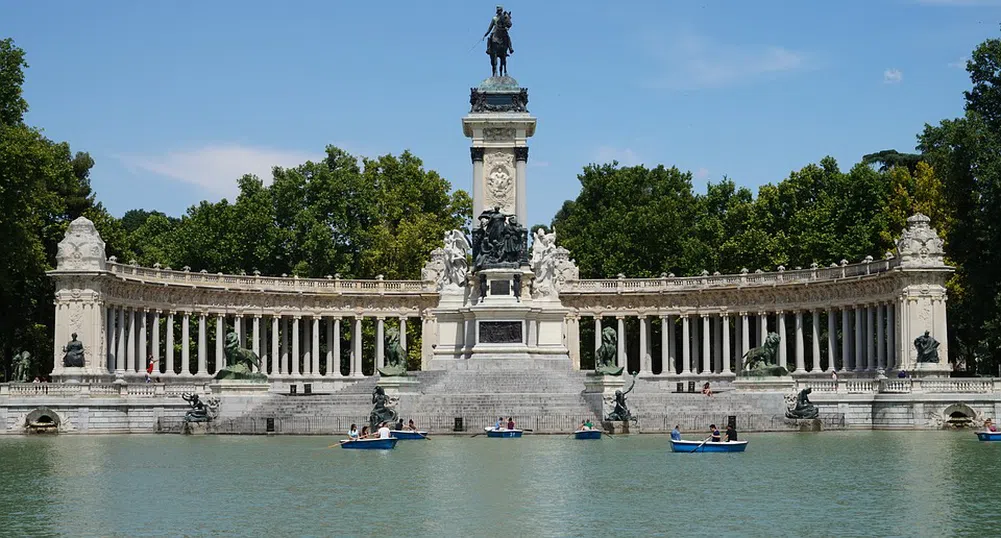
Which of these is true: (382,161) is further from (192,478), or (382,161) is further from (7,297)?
(192,478)

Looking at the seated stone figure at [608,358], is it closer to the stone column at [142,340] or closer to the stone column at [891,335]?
the stone column at [891,335]

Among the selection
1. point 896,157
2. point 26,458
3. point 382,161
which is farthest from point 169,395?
point 896,157

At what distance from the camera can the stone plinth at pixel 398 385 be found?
61513 mm

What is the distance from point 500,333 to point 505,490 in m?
39.5

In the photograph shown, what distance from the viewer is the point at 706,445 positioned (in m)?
45.8

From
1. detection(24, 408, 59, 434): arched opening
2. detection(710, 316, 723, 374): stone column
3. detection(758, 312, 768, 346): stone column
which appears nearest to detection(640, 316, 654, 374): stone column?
detection(710, 316, 723, 374): stone column

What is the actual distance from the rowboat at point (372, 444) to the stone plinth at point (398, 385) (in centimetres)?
1236

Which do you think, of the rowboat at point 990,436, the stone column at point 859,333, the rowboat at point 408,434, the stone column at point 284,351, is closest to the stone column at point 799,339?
the stone column at point 859,333

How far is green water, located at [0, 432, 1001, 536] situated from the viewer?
28.4 metres

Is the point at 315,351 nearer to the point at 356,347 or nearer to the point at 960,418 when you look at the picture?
the point at 356,347

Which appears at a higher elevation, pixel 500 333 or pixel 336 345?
pixel 500 333

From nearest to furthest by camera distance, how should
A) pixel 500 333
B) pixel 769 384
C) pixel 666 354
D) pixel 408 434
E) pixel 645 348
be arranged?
pixel 408 434, pixel 769 384, pixel 500 333, pixel 666 354, pixel 645 348

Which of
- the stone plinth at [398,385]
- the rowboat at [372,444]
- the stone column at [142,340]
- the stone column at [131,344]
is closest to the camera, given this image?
the rowboat at [372,444]

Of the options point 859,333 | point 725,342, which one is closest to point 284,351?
point 725,342
